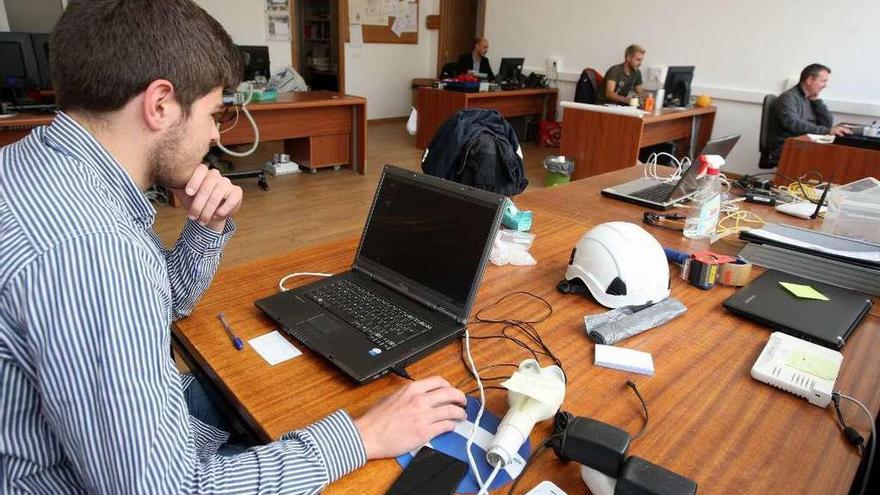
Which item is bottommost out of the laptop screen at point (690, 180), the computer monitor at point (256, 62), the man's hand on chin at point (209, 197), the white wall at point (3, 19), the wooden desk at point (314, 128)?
the wooden desk at point (314, 128)

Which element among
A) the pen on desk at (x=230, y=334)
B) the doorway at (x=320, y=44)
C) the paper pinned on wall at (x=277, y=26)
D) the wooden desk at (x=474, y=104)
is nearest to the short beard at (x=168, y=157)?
the pen on desk at (x=230, y=334)

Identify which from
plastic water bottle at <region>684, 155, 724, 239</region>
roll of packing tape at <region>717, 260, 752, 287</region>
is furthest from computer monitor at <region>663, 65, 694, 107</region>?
roll of packing tape at <region>717, 260, 752, 287</region>

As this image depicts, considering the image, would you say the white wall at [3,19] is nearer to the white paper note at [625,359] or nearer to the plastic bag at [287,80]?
the plastic bag at [287,80]

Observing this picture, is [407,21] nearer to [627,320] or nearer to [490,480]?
[627,320]

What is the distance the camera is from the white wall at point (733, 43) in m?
5.10

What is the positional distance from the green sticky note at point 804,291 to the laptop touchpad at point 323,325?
3.33ft

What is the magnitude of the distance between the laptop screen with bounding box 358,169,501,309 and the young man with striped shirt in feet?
0.90

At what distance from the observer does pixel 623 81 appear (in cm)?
621

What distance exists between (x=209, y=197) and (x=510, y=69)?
651 centimetres

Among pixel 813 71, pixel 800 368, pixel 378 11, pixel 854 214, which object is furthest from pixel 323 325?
pixel 378 11

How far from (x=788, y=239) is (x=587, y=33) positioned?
19.6ft

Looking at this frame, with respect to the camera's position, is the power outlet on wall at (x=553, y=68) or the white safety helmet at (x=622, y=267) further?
the power outlet on wall at (x=553, y=68)

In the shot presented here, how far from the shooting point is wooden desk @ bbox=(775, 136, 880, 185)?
3.34 m

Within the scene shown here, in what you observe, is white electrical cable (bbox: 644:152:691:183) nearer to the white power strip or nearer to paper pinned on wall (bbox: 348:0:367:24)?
the white power strip
